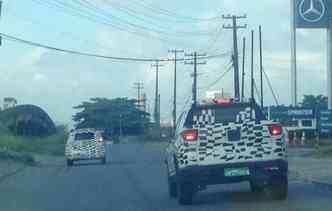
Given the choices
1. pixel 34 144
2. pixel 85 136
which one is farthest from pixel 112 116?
pixel 85 136

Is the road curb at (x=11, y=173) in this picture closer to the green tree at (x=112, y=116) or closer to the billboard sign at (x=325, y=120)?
the billboard sign at (x=325, y=120)

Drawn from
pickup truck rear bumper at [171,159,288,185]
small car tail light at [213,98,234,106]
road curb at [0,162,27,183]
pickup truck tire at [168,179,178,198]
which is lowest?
road curb at [0,162,27,183]

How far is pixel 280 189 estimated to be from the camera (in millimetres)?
22828

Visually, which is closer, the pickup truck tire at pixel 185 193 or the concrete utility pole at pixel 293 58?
the pickup truck tire at pixel 185 193

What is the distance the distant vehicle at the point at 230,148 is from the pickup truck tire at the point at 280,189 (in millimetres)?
68

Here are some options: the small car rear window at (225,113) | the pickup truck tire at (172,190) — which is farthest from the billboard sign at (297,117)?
the small car rear window at (225,113)

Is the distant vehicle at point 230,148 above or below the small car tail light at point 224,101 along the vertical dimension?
below

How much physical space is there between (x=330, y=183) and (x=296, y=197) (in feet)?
12.7

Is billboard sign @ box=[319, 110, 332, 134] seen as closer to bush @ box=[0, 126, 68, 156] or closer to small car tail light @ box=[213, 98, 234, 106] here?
bush @ box=[0, 126, 68, 156]

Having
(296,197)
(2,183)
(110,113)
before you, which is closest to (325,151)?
(2,183)

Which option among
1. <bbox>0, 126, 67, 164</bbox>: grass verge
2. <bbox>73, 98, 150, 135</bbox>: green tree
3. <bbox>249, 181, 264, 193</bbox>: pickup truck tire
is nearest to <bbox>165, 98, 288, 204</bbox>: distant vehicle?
<bbox>249, 181, 264, 193</bbox>: pickup truck tire

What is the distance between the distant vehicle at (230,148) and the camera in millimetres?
21750

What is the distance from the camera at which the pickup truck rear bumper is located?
21953 mm

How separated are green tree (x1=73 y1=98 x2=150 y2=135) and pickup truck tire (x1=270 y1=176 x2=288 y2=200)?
368 ft
